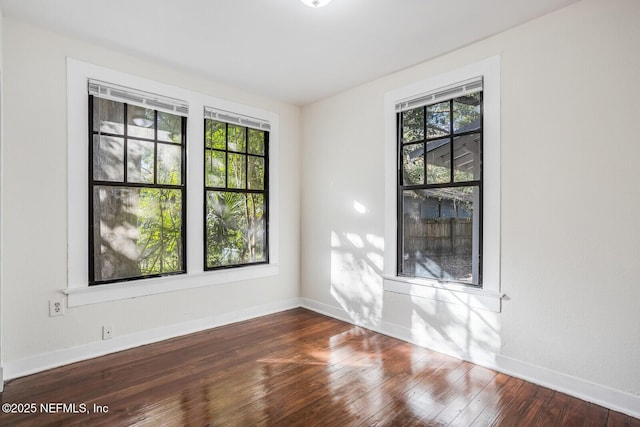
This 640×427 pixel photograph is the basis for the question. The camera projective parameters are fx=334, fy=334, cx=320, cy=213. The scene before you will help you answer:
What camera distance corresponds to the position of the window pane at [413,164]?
3342 mm

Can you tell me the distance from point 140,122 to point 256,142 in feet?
4.39

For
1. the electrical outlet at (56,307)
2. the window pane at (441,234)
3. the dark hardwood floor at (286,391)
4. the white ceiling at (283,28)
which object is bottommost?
the dark hardwood floor at (286,391)

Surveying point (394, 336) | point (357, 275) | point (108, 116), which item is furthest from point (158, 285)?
point (394, 336)

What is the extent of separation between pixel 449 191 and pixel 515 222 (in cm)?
64

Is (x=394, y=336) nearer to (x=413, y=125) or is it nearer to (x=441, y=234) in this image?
(x=441, y=234)

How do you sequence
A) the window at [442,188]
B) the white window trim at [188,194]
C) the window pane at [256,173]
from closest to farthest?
the white window trim at [188,194], the window at [442,188], the window pane at [256,173]

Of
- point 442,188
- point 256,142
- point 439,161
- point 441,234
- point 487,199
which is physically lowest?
point 441,234

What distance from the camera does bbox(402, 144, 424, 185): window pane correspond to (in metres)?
3.34

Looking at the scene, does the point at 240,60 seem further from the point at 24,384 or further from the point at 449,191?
the point at 24,384

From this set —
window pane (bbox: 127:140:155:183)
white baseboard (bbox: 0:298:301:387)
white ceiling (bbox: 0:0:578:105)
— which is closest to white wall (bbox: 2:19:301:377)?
white baseboard (bbox: 0:298:301:387)

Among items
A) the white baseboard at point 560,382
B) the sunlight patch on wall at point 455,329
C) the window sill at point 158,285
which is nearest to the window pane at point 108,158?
the window sill at point 158,285

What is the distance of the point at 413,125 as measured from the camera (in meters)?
3.41

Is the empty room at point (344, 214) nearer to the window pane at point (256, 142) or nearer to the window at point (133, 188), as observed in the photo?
the window at point (133, 188)

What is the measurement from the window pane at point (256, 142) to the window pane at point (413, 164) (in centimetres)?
179
